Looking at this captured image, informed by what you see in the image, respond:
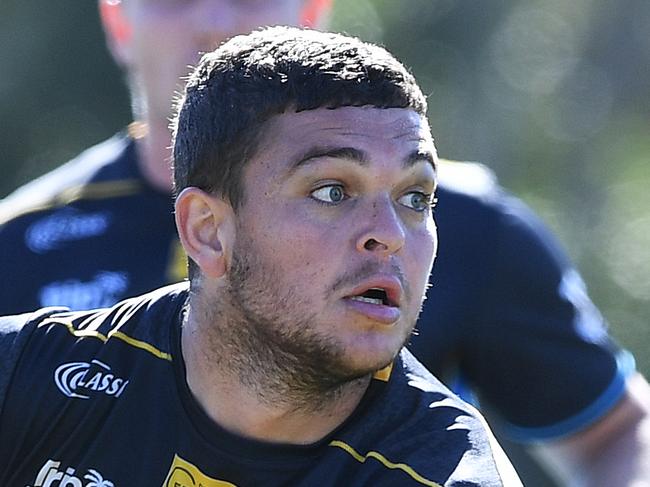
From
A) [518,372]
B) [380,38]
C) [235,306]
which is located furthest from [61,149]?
[235,306]

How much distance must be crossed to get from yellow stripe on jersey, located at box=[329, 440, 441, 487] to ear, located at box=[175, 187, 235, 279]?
39 centimetres

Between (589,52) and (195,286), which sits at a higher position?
(195,286)

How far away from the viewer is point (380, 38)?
885cm

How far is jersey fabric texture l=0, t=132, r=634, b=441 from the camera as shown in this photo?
371 cm

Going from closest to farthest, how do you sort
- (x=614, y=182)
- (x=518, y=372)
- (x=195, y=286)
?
1. (x=195, y=286)
2. (x=518, y=372)
3. (x=614, y=182)

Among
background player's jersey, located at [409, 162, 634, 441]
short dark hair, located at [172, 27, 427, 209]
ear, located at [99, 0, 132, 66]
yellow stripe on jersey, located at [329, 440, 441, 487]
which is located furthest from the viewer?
ear, located at [99, 0, 132, 66]

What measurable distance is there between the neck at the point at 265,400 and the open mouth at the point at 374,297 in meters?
0.17

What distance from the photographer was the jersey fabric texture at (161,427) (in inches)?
107

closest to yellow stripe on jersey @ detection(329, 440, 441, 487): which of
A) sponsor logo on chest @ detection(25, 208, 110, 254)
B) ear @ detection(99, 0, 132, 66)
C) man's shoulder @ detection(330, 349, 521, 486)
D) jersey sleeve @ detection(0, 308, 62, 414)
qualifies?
man's shoulder @ detection(330, 349, 521, 486)

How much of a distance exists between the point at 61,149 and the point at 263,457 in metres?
6.77

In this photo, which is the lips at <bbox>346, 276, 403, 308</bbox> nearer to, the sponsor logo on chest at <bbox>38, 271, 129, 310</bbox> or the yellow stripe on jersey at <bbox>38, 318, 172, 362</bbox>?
the yellow stripe on jersey at <bbox>38, 318, 172, 362</bbox>

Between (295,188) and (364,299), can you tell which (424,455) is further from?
(295,188)

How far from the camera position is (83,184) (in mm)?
4020

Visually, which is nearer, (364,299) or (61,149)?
(364,299)
